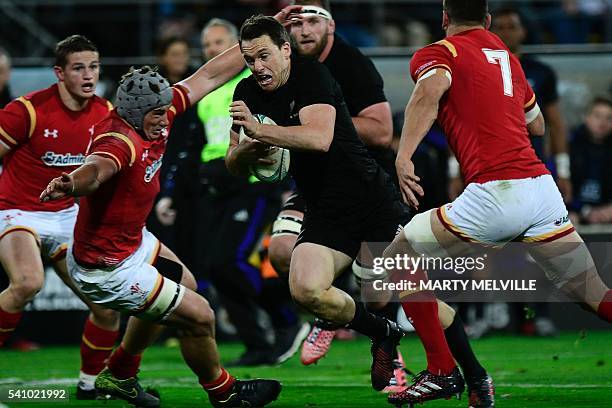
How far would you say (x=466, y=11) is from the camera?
20.7 ft

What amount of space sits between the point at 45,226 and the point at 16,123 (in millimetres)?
734

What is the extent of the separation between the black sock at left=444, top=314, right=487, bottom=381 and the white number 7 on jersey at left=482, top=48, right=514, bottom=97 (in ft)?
4.51

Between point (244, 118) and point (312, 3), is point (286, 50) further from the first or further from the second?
point (312, 3)

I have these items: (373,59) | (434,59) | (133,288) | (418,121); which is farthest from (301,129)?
(373,59)

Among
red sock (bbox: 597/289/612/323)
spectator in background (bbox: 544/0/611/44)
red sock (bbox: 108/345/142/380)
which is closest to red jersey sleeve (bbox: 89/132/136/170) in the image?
red sock (bbox: 108/345/142/380)

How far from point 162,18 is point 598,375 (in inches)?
353

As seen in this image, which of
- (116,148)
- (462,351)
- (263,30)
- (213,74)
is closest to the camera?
(116,148)

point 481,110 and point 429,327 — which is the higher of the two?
point 481,110

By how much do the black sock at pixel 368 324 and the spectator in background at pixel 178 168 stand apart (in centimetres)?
348

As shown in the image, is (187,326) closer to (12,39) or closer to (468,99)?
(468,99)

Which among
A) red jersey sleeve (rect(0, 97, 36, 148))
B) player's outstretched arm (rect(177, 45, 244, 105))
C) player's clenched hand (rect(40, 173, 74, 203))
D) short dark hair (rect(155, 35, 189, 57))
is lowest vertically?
short dark hair (rect(155, 35, 189, 57))

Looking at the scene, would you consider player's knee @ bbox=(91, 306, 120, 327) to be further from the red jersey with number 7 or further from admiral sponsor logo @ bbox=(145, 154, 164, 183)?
the red jersey with number 7

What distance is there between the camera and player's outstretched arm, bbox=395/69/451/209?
238 inches

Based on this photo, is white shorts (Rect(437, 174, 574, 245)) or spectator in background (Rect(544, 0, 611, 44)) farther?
spectator in background (Rect(544, 0, 611, 44))
